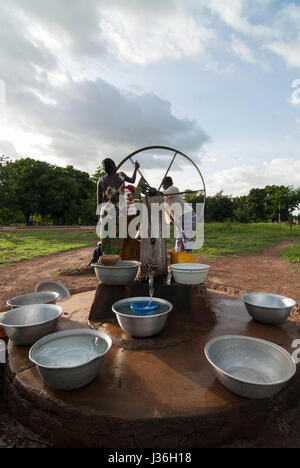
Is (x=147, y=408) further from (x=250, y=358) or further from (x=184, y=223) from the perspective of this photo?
(x=184, y=223)

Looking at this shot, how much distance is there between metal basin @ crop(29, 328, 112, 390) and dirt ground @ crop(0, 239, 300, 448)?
2.26 m

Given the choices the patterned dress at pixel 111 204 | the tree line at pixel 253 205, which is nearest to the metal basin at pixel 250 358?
the patterned dress at pixel 111 204

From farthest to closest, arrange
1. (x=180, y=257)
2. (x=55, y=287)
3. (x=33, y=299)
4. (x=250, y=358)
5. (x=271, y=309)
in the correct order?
(x=55, y=287) → (x=180, y=257) → (x=33, y=299) → (x=271, y=309) → (x=250, y=358)

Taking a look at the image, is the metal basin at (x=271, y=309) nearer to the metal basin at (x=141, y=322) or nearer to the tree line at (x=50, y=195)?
the metal basin at (x=141, y=322)

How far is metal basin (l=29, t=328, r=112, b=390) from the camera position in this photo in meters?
1.60

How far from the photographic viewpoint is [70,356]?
2029 millimetres

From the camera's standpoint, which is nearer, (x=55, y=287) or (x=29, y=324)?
(x=29, y=324)

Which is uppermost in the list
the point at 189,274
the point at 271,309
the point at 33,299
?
the point at 189,274

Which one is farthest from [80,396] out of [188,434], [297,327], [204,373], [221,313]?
[297,327]

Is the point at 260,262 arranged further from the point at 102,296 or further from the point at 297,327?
the point at 102,296

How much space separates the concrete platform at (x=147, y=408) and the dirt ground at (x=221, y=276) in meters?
1.58

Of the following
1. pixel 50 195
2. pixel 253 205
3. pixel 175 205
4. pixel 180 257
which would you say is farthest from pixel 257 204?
pixel 180 257

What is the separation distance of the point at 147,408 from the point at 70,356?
802mm

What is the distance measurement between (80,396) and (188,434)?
0.74 m
